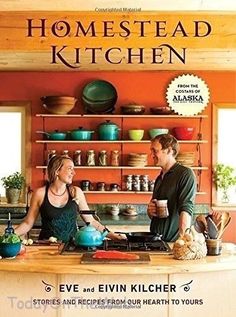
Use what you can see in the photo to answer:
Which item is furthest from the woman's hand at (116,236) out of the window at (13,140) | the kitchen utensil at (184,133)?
the window at (13,140)

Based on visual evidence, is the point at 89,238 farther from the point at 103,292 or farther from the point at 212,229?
the point at 212,229

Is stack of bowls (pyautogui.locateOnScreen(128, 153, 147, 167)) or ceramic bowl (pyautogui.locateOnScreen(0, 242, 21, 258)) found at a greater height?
stack of bowls (pyautogui.locateOnScreen(128, 153, 147, 167))

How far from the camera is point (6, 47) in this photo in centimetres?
418

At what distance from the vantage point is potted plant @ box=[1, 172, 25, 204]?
655 centimetres

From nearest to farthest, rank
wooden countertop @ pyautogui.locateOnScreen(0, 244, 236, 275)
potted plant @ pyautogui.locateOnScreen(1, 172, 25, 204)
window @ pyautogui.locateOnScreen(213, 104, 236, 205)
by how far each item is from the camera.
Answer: wooden countertop @ pyautogui.locateOnScreen(0, 244, 236, 275)
potted plant @ pyautogui.locateOnScreen(1, 172, 25, 204)
window @ pyautogui.locateOnScreen(213, 104, 236, 205)

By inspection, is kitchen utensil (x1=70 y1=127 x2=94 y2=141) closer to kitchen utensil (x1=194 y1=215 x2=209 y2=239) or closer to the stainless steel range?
the stainless steel range

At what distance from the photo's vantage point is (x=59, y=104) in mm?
6457

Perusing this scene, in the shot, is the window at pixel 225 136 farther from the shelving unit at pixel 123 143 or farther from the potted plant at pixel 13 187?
the potted plant at pixel 13 187

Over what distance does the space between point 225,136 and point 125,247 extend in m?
3.49

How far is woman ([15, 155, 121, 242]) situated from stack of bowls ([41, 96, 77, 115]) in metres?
2.29

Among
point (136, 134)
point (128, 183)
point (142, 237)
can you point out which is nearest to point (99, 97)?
point (136, 134)

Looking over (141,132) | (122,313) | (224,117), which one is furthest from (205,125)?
(122,313)

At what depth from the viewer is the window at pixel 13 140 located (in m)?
6.74

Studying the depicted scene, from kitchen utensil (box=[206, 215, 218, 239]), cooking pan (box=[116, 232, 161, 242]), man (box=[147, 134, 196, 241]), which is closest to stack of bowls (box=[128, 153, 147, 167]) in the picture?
man (box=[147, 134, 196, 241])
